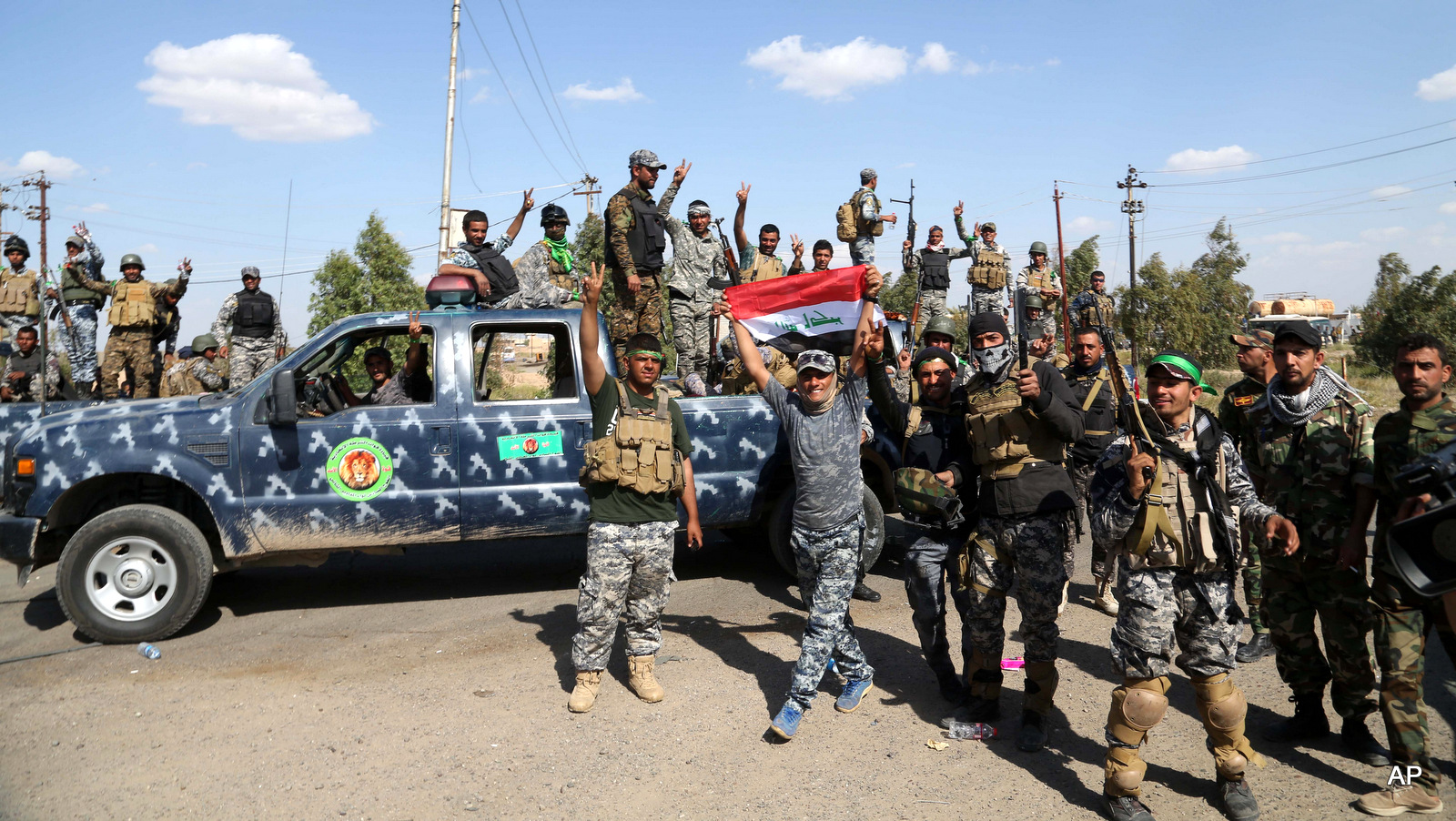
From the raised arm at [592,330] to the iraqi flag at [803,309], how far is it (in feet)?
3.60

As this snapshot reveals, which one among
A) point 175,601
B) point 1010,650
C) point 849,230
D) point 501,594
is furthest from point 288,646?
point 849,230

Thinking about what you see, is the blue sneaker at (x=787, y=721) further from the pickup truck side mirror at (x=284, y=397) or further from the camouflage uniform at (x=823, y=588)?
the pickup truck side mirror at (x=284, y=397)

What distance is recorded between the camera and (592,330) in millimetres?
4422

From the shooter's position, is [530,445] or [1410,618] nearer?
[1410,618]

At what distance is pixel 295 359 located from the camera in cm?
580

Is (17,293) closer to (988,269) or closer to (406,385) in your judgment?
(406,385)

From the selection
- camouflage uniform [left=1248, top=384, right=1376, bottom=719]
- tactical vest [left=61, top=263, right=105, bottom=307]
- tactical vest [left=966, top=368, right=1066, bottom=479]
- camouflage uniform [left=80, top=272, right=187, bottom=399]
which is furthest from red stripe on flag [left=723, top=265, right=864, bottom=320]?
tactical vest [left=61, top=263, right=105, bottom=307]

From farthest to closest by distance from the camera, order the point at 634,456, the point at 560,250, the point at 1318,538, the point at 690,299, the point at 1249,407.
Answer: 1. the point at 690,299
2. the point at 560,250
3. the point at 1249,407
4. the point at 634,456
5. the point at 1318,538

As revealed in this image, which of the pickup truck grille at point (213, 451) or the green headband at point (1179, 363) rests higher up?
the green headband at point (1179, 363)

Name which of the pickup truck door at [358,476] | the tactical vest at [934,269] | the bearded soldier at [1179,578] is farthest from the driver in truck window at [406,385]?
the tactical vest at [934,269]

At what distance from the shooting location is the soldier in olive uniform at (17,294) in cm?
1124

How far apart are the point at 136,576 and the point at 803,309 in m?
4.44

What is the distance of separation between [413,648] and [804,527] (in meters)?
2.72

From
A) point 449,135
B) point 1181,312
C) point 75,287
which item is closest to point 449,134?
point 449,135
